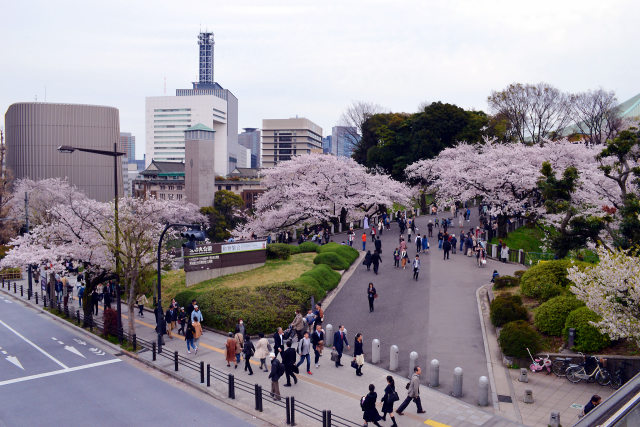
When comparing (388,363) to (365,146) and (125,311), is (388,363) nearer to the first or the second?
(125,311)

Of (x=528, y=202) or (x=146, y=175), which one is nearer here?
(x=528, y=202)

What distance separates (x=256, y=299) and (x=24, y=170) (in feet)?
252

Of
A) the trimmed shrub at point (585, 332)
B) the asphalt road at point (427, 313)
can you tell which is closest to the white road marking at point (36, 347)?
the asphalt road at point (427, 313)

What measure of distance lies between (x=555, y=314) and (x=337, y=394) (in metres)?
8.68

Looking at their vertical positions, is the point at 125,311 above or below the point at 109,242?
below

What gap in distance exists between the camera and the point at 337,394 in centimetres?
1402

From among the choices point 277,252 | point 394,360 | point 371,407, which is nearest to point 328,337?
point 394,360

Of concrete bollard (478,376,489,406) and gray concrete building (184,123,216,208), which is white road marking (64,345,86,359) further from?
gray concrete building (184,123,216,208)

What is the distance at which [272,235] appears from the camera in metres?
42.4

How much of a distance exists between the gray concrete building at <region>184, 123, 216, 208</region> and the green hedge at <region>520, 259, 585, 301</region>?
2594 inches

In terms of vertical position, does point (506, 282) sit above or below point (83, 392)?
above

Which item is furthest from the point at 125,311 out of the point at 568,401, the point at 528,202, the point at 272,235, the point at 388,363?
the point at 528,202

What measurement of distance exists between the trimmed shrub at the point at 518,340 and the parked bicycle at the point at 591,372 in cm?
140

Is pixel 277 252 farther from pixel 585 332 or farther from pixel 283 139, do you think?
pixel 283 139
